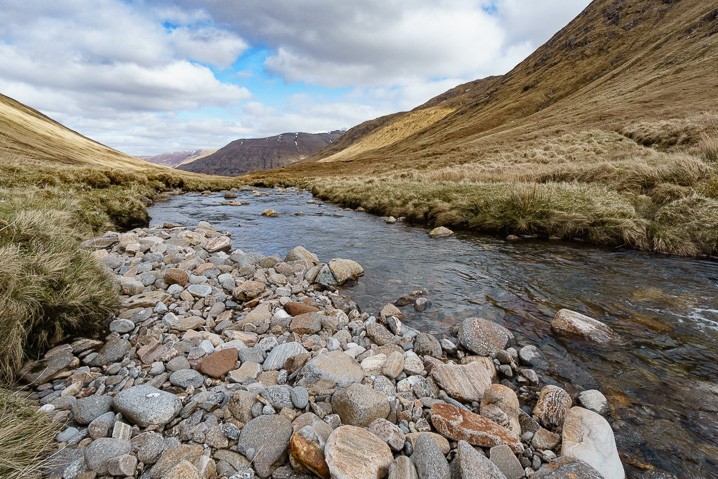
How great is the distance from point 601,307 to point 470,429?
476 cm

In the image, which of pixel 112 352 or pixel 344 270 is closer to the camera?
pixel 112 352

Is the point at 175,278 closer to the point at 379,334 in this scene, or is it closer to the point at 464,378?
the point at 379,334

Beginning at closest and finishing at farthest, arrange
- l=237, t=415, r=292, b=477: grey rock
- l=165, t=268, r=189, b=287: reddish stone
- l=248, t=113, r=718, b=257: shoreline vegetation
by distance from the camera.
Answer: l=237, t=415, r=292, b=477: grey rock < l=165, t=268, r=189, b=287: reddish stone < l=248, t=113, r=718, b=257: shoreline vegetation

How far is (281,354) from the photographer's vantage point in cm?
456

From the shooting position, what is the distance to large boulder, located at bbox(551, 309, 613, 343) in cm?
534

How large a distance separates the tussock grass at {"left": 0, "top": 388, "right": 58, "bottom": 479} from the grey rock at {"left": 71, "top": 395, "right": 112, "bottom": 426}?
0.65 ft

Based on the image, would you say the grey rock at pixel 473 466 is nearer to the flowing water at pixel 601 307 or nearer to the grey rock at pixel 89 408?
the flowing water at pixel 601 307

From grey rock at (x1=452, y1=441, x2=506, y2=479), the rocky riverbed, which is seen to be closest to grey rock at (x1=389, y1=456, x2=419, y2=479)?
the rocky riverbed

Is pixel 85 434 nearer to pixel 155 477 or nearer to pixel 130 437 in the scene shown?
pixel 130 437

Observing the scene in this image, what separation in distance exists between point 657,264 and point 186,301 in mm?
11016

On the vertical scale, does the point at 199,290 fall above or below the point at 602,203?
below

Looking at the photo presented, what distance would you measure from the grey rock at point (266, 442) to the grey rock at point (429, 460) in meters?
1.18

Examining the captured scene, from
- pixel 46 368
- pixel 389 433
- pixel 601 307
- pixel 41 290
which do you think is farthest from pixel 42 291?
pixel 601 307

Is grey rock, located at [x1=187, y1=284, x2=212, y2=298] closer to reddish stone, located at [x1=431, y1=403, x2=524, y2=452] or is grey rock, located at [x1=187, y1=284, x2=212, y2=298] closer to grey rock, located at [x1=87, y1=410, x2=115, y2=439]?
grey rock, located at [x1=87, y1=410, x2=115, y2=439]
